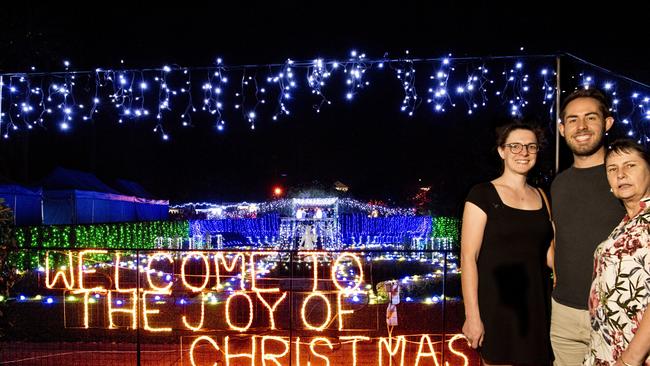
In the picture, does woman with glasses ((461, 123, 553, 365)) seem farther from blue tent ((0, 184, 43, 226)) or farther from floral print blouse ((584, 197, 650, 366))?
blue tent ((0, 184, 43, 226))

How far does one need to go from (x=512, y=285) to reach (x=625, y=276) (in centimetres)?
49

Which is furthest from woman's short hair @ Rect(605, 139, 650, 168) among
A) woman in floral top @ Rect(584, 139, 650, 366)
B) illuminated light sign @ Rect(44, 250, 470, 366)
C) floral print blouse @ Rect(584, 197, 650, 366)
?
illuminated light sign @ Rect(44, 250, 470, 366)

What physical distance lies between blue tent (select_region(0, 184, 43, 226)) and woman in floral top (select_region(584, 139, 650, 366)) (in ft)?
41.5

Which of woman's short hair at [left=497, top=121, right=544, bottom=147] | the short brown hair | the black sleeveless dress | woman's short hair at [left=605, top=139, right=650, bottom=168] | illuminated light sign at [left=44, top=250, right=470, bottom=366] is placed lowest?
illuminated light sign at [left=44, top=250, right=470, bottom=366]

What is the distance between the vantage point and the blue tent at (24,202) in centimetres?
1137

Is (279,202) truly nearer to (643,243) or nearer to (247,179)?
(247,179)

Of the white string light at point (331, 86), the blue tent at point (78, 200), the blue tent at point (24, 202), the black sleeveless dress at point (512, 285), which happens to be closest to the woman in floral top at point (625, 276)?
the black sleeveless dress at point (512, 285)

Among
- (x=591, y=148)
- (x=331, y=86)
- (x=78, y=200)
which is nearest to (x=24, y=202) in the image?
(x=78, y=200)

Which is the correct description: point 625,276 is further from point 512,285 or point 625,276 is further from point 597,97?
point 597,97

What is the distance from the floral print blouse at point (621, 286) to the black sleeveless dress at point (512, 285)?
0.26 meters

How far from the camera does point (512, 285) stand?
2.20 metres

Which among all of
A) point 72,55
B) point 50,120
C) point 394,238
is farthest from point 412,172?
point 72,55

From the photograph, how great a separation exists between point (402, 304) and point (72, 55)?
8.33 metres

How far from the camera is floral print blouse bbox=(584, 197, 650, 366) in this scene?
1830 mm
